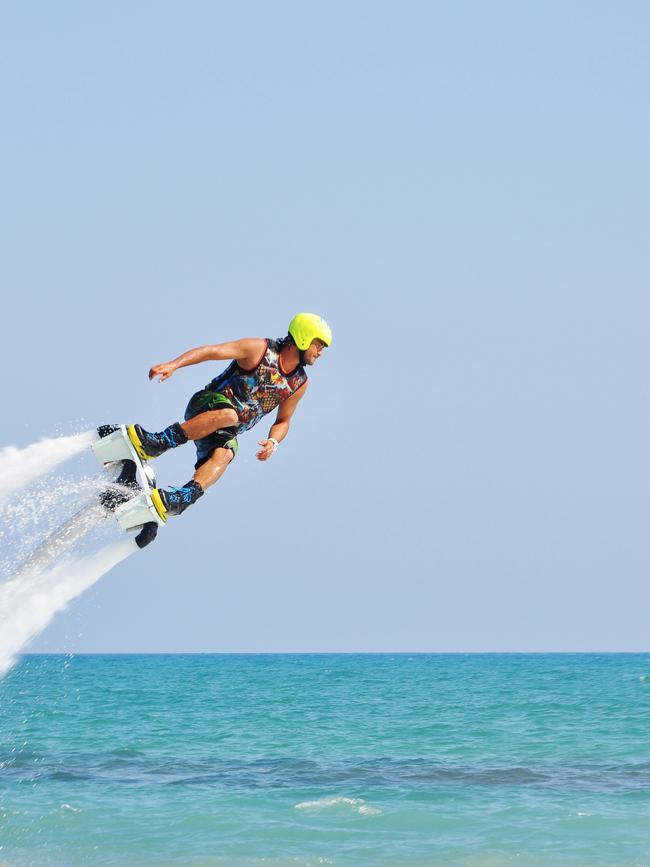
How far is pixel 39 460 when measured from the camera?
11.2 meters

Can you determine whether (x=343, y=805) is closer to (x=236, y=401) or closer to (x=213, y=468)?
(x=213, y=468)

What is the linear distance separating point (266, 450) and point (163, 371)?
147 centimetres

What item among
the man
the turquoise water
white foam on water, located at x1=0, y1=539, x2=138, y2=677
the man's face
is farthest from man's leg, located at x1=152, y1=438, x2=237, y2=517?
the turquoise water

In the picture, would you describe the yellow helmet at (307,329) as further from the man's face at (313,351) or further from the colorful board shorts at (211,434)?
the colorful board shorts at (211,434)

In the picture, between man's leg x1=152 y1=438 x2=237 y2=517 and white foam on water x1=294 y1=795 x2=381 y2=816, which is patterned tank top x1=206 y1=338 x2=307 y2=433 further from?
white foam on water x1=294 y1=795 x2=381 y2=816

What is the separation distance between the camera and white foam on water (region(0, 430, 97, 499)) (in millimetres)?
11172

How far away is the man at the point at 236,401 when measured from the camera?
36.3ft

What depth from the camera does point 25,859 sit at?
51.2ft

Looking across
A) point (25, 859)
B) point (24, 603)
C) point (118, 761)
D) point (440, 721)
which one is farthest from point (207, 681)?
point (24, 603)

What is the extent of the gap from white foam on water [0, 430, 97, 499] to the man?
52 cm

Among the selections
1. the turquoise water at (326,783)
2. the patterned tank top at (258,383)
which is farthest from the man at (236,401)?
the turquoise water at (326,783)

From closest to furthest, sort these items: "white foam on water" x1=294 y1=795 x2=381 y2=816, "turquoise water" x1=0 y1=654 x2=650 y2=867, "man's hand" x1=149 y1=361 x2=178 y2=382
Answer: "man's hand" x1=149 y1=361 x2=178 y2=382
"turquoise water" x1=0 y1=654 x2=650 y2=867
"white foam on water" x1=294 y1=795 x2=381 y2=816

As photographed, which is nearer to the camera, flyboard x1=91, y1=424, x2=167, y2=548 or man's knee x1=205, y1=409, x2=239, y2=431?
flyboard x1=91, y1=424, x2=167, y2=548

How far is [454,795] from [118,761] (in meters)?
8.08
